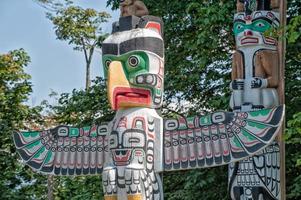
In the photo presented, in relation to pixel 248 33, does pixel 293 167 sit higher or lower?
lower

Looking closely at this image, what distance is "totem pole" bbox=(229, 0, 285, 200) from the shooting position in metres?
6.63

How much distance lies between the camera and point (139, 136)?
20.7ft

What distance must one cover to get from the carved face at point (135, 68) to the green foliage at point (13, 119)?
21.8 feet

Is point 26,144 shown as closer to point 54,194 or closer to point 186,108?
point 186,108

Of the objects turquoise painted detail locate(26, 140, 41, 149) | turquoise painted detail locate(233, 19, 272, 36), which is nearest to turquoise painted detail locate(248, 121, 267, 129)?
turquoise painted detail locate(233, 19, 272, 36)

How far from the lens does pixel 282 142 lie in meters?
6.52

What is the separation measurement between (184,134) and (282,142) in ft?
3.59

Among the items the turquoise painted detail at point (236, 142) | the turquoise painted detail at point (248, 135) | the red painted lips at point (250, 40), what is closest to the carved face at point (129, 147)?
the turquoise painted detail at point (236, 142)

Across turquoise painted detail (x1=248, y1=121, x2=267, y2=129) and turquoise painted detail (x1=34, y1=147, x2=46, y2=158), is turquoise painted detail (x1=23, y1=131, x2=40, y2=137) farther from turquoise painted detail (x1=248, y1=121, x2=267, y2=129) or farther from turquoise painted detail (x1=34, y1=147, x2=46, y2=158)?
turquoise painted detail (x1=248, y1=121, x2=267, y2=129)

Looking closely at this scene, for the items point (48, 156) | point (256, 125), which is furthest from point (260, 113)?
point (48, 156)

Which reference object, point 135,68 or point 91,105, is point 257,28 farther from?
point 91,105

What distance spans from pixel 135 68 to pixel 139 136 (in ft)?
2.47

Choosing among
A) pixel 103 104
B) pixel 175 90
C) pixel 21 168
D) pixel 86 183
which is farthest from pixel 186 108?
pixel 21 168

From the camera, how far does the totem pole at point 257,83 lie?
6633 mm
